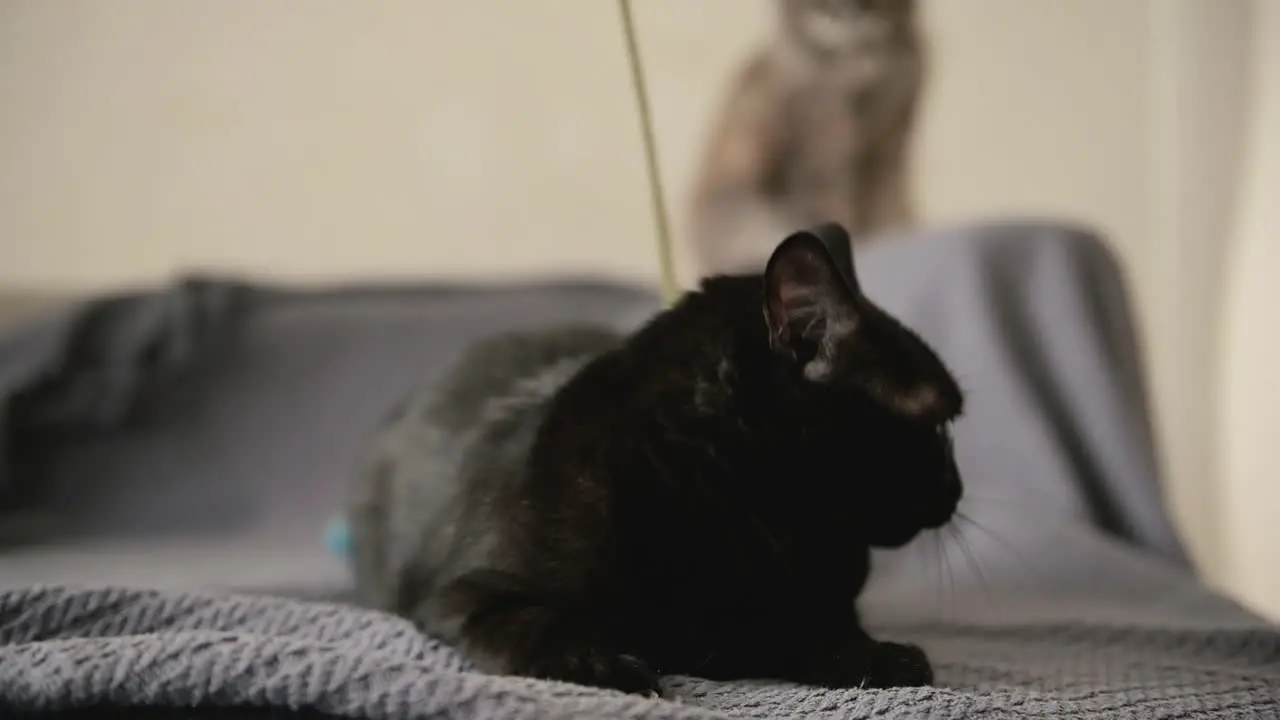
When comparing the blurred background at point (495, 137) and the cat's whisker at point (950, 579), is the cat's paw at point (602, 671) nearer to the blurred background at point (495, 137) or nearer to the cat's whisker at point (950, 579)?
the cat's whisker at point (950, 579)

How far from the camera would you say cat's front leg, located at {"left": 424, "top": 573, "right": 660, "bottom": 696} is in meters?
0.52

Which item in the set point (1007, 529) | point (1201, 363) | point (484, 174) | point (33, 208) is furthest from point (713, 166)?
point (33, 208)

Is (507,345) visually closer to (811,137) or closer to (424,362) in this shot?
(424,362)

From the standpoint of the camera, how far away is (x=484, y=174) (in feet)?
5.91

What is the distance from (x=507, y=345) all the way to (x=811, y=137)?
3.45 ft

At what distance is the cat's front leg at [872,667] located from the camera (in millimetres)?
564

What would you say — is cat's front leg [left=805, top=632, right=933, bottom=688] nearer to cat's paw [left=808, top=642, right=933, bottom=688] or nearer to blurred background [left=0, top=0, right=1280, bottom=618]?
cat's paw [left=808, top=642, right=933, bottom=688]

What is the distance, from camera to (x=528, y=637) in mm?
558

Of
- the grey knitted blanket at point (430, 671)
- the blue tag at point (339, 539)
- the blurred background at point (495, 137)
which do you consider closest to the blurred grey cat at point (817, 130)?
the blurred background at point (495, 137)

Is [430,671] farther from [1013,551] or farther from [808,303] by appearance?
[1013,551]

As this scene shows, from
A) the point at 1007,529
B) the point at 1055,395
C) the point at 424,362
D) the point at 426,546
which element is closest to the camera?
the point at 426,546

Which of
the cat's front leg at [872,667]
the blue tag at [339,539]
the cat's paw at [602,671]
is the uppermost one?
the cat's paw at [602,671]

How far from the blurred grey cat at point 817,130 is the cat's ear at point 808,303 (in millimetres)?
1207

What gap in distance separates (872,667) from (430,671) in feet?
0.87
